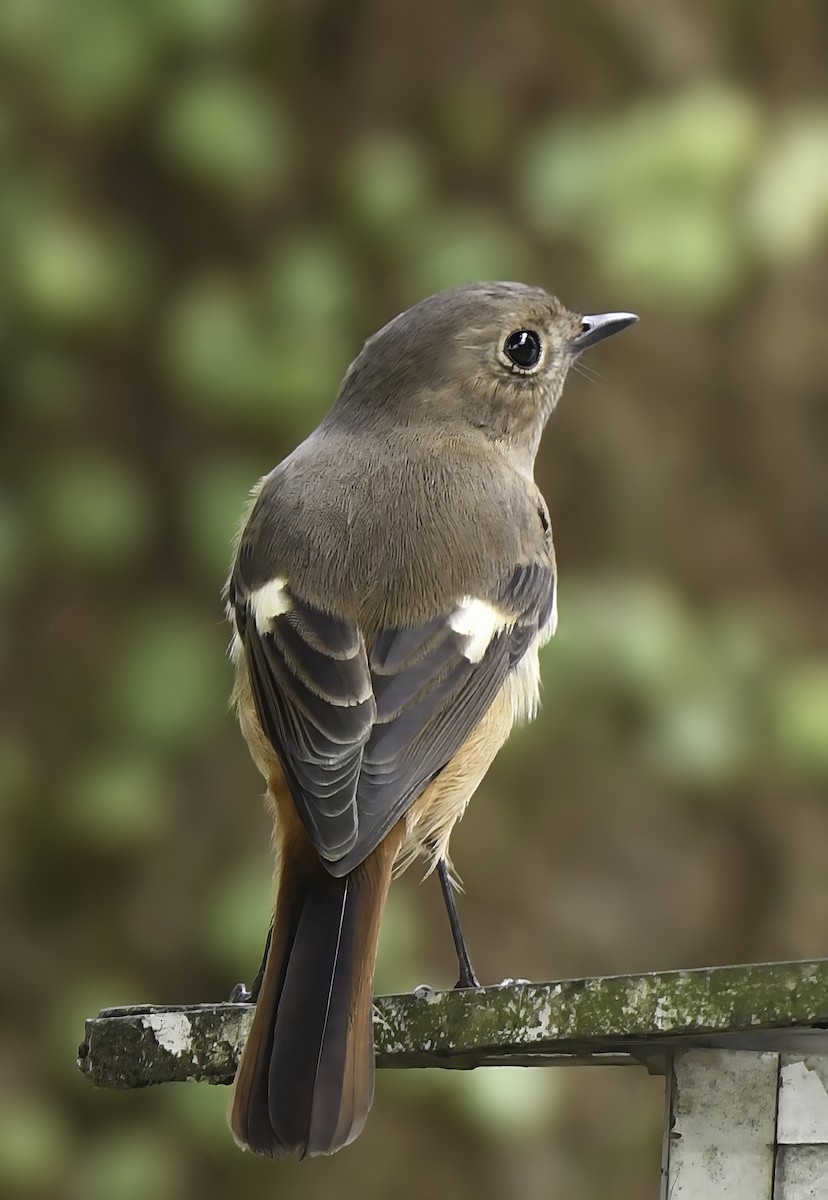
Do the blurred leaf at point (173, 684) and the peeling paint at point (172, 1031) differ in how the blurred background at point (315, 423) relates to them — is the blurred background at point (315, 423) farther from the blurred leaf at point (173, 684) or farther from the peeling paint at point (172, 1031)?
the peeling paint at point (172, 1031)

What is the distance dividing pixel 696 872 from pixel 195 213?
89.2 inches

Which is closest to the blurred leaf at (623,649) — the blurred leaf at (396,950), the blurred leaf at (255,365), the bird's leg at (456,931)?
the blurred leaf at (396,950)

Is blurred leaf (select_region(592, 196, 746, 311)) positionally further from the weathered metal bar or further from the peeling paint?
the peeling paint

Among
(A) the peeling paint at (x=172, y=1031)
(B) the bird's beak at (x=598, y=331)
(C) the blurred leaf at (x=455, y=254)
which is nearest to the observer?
(A) the peeling paint at (x=172, y=1031)

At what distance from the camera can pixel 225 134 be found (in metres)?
4.97

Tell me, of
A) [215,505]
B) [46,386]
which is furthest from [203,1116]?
[46,386]

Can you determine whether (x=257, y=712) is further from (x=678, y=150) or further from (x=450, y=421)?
(x=678, y=150)

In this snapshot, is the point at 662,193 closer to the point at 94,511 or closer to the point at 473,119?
the point at 473,119

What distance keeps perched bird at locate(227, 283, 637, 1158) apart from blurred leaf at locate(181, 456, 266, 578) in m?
1.03

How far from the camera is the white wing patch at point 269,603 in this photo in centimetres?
300

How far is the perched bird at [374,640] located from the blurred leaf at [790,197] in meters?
1.20

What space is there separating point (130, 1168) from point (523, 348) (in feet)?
7.32

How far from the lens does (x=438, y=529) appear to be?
312cm

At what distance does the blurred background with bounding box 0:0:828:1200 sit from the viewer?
4.67 meters
